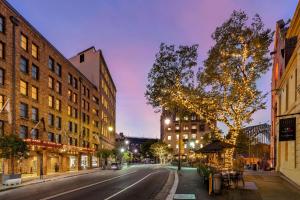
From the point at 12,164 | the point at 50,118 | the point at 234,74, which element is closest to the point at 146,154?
the point at 50,118

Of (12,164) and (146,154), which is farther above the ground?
(12,164)

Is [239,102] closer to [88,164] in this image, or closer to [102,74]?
[88,164]

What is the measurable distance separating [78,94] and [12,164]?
29186mm

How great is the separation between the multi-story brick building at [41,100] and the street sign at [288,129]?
21819 millimetres

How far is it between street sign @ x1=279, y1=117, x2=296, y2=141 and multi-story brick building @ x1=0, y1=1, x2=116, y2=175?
2182cm

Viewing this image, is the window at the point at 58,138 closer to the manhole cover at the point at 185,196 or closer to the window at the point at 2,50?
the window at the point at 2,50

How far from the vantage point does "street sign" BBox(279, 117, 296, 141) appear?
Answer: 1911cm

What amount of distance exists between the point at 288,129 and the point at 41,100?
35.3m

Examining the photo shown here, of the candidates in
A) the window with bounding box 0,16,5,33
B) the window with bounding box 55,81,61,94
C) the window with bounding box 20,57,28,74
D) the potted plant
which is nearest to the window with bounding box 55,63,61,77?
the window with bounding box 55,81,61,94

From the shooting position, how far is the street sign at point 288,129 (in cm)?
1911

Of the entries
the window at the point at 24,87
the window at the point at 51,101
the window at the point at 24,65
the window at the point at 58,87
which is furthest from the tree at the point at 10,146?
the window at the point at 58,87

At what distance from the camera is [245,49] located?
89.5 feet

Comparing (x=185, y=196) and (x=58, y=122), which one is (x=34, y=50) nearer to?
(x=58, y=122)

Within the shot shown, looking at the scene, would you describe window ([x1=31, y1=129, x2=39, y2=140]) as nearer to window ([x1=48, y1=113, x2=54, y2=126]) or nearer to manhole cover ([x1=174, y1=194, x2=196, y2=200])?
window ([x1=48, y1=113, x2=54, y2=126])
